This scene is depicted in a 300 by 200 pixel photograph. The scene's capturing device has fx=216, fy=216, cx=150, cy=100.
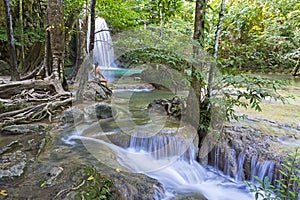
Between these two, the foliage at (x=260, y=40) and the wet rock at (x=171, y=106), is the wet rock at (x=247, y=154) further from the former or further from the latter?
the foliage at (x=260, y=40)

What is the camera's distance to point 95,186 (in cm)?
254

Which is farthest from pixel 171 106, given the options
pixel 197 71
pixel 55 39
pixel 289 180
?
pixel 55 39

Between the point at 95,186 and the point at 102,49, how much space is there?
667 inches

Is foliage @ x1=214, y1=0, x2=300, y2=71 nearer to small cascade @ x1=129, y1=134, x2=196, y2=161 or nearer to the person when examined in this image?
small cascade @ x1=129, y1=134, x2=196, y2=161

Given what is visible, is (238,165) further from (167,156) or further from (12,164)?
(12,164)

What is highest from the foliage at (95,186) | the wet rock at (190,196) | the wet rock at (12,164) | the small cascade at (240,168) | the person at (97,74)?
the person at (97,74)

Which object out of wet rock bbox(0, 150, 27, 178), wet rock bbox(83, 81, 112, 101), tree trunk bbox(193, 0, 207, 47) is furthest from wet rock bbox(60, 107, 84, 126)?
tree trunk bbox(193, 0, 207, 47)

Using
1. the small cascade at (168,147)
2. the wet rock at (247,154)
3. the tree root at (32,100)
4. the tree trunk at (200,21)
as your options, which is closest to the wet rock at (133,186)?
the small cascade at (168,147)

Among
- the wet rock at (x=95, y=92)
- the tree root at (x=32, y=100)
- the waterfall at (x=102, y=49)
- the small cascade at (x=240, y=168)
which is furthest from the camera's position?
the waterfall at (x=102, y=49)

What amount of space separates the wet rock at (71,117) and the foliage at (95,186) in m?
2.40

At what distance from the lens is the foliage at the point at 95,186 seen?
2372mm

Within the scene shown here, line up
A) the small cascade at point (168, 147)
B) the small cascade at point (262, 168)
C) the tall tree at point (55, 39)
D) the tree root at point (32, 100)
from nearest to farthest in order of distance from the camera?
the small cascade at point (262, 168) < the small cascade at point (168, 147) < the tree root at point (32, 100) < the tall tree at point (55, 39)

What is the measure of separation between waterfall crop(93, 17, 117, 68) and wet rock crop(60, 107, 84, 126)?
12131 millimetres

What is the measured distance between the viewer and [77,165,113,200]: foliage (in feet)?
7.78
